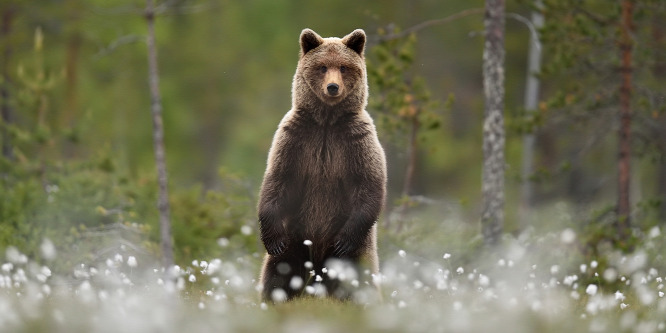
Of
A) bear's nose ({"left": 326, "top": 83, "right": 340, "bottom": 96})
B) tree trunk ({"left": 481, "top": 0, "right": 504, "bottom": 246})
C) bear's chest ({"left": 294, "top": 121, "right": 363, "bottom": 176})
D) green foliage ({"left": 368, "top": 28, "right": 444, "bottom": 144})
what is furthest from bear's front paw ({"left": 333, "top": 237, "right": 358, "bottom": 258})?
green foliage ({"left": 368, "top": 28, "right": 444, "bottom": 144})

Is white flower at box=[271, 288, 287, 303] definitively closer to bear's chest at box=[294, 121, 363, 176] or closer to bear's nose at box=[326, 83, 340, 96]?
bear's chest at box=[294, 121, 363, 176]

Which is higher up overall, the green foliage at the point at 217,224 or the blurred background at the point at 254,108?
the blurred background at the point at 254,108

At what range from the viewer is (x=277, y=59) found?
24.8 m

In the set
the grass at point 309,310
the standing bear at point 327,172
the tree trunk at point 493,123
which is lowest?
the grass at point 309,310

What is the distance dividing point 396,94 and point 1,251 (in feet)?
19.9

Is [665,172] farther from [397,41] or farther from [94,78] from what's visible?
[94,78]

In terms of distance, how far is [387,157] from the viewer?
1652 centimetres

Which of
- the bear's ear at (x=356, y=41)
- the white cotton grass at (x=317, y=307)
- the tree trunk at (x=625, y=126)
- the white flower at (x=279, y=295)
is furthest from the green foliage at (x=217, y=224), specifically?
the tree trunk at (x=625, y=126)

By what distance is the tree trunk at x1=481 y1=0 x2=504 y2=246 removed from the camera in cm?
1191

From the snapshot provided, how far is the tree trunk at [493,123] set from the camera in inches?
469

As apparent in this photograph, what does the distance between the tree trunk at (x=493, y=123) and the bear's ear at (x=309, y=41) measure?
207 inches

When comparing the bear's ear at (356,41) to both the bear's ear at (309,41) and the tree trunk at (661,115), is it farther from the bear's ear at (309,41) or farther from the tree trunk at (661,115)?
the tree trunk at (661,115)

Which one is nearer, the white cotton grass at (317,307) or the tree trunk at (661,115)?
the white cotton grass at (317,307)

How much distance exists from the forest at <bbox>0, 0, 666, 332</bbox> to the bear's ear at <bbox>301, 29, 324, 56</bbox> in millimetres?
1954
